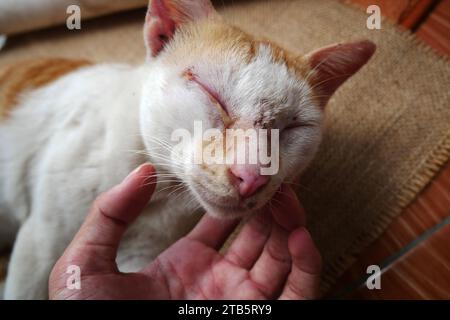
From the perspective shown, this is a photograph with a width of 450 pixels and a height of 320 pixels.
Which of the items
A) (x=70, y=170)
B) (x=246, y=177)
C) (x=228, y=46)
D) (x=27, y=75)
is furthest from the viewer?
(x=27, y=75)

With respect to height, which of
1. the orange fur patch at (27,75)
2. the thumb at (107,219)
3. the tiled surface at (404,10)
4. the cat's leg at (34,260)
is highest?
the tiled surface at (404,10)

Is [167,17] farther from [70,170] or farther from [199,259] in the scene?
[199,259]

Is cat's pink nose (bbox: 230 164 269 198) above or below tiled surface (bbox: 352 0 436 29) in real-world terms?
below

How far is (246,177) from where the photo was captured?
0.49 m

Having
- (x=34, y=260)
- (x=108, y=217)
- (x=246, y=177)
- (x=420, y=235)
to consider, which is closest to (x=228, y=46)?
(x=246, y=177)

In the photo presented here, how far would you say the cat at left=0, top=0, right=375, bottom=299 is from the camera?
1.80 feet

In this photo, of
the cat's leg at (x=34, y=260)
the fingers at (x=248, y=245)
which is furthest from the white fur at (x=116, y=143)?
the fingers at (x=248, y=245)

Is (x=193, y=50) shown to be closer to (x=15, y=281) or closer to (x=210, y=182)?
(x=210, y=182)

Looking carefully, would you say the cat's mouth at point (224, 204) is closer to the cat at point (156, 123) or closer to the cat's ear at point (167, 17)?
the cat at point (156, 123)

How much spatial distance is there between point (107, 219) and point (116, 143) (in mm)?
167

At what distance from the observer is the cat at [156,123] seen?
0.55 m

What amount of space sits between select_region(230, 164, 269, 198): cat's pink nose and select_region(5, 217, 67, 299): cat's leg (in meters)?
0.41

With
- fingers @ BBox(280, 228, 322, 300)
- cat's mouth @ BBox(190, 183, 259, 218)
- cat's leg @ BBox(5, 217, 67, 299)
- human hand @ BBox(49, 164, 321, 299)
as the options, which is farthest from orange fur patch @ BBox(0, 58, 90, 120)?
fingers @ BBox(280, 228, 322, 300)

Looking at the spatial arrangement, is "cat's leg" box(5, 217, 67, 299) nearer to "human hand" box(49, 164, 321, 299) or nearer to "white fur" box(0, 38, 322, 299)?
"white fur" box(0, 38, 322, 299)
